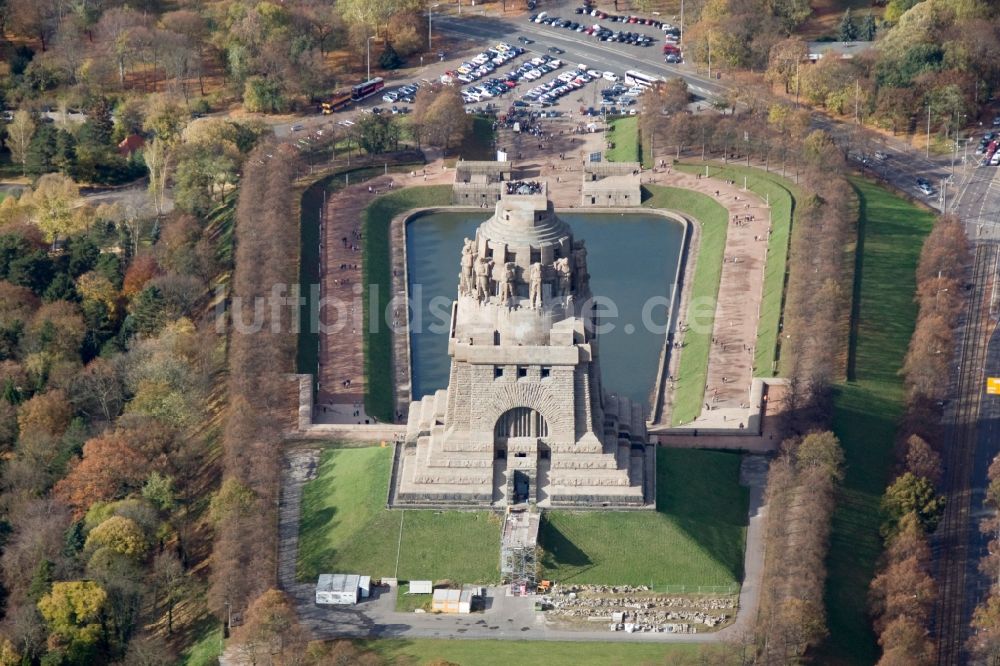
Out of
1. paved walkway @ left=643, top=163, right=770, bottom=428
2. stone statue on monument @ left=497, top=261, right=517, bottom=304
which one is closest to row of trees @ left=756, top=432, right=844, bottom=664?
paved walkway @ left=643, top=163, right=770, bottom=428

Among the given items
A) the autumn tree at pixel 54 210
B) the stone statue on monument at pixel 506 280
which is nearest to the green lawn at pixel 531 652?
the stone statue on monument at pixel 506 280

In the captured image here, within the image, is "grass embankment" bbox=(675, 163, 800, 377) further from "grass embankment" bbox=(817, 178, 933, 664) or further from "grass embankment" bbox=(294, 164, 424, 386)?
"grass embankment" bbox=(294, 164, 424, 386)

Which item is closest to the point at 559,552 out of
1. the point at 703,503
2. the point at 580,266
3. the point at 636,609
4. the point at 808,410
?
the point at 636,609

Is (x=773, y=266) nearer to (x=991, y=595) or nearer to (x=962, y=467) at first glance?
(x=962, y=467)

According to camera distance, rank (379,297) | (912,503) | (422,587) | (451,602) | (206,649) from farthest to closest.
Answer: (379,297) → (912,503) → (422,587) → (451,602) → (206,649)

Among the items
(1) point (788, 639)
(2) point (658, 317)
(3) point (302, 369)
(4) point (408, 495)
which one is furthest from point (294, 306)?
(1) point (788, 639)

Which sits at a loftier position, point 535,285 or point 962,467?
point 535,285
